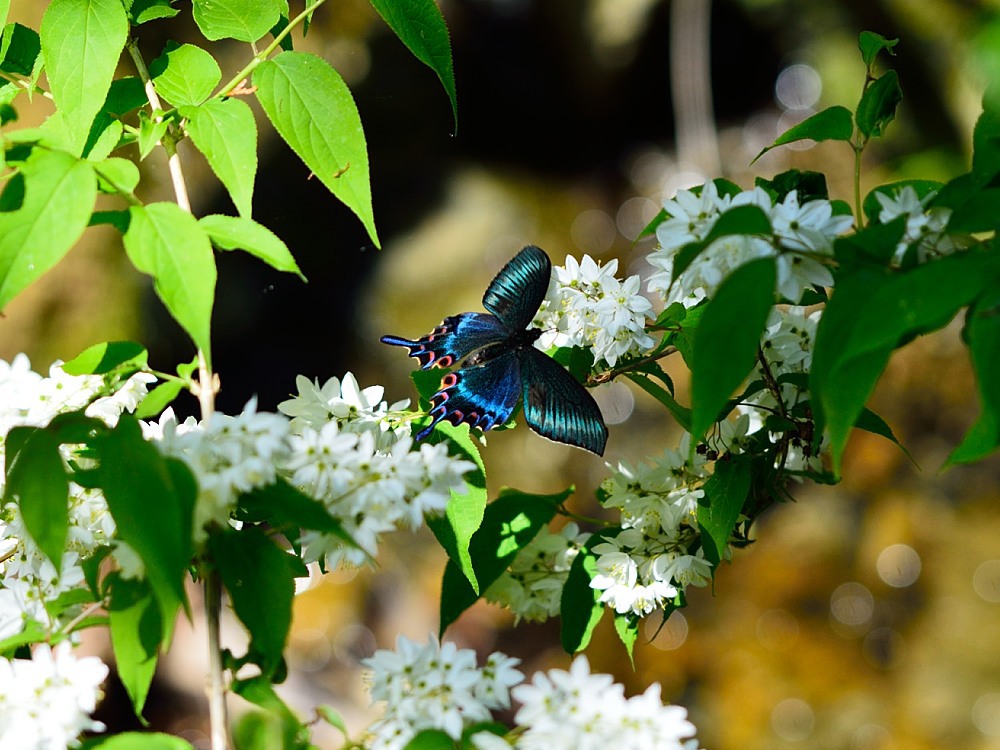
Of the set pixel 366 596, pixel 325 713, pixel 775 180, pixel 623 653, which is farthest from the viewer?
pixel 366 596

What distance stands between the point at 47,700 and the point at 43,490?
0.74 ft

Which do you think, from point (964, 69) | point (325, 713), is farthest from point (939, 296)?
point (964, 69)

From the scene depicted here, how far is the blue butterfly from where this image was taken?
141 centimetres

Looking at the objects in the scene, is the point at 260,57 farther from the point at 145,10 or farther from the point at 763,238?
the point at 763,238

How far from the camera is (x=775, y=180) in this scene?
1357 millimetres

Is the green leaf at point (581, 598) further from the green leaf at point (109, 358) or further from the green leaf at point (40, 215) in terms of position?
the green leaf at point (40, 215)

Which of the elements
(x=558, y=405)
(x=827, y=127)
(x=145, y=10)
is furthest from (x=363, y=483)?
(x=827, y=127)

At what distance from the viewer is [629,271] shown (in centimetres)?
667

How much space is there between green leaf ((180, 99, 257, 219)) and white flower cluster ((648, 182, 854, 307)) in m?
Answer: 0.53

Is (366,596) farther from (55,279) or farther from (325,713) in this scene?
(325,713)

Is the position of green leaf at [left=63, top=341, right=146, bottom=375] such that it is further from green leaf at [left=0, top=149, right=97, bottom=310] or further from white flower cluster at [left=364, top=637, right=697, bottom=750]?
white flower cluster at [left=364, top=637, right=697, bottom=750]

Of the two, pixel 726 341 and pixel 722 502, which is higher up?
pixel 726 341

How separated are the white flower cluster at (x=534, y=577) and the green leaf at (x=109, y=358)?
2.44 feet

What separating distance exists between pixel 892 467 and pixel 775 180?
15.1 feet
